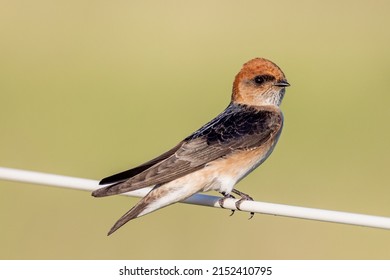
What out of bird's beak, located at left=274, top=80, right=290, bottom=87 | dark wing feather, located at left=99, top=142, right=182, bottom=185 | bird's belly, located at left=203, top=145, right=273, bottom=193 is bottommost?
dark wing feather, located at left=99, top=142, right=182, bottom=185

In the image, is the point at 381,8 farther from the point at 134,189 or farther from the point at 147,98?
the point at 134,189

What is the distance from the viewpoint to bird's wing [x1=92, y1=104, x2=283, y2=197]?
17.0 feet

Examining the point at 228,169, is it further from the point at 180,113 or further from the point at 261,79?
the point at 180,113

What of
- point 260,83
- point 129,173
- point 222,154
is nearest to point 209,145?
point 222,154

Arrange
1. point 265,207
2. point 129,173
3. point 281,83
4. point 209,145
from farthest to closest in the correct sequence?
point 281,83 → point 209,145 → point 129,173 → point 265,207

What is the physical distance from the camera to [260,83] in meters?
6.32

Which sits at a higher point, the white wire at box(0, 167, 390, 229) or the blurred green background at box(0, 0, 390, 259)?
the blurred green background at box(0, 0, 390, 259)

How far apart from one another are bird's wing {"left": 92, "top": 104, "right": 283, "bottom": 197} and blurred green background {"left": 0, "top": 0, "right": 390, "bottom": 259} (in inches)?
83.5

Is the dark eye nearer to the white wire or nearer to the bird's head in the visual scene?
the bird's head

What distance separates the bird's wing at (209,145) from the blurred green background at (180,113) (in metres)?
2.12

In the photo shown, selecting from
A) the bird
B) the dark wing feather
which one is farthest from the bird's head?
the dark wing feather

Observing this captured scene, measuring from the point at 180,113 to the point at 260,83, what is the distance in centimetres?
536

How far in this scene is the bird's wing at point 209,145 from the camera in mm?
5188

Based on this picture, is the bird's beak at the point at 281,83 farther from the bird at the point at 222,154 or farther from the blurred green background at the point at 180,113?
the blurred green background at the point at 180,113
